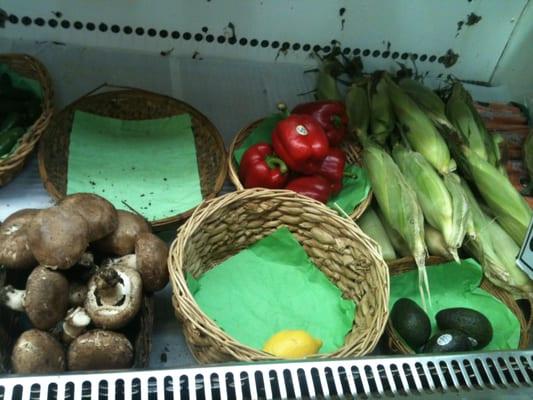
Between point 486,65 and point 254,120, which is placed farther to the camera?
point 486,65

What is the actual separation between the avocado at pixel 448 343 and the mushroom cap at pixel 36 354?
0.56m

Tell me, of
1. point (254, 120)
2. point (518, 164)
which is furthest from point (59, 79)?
point (518, 164)

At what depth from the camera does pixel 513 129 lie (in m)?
1.41

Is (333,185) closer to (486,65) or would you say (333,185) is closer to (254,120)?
(254,120)

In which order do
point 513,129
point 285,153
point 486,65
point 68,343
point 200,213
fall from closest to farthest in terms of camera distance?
1. point 68,343
2. point 200,213
3. point 285,153
4. point 513,129
5. point 486,65

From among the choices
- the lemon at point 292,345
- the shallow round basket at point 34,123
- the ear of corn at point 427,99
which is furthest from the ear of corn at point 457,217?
the shallow round basket at point 34,123

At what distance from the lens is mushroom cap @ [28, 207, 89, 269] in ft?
2.60

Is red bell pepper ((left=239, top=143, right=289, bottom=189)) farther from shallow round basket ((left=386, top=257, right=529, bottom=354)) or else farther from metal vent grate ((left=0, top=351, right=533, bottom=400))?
metal vent grate ((left=0, top=351, right=533, bottom=400))

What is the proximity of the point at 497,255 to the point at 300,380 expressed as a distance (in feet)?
2.31

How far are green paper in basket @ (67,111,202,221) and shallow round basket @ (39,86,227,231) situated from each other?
12 millimetres

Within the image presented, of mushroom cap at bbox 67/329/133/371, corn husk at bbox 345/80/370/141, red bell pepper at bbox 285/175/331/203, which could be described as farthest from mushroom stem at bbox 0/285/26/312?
corn husk at bbox 345/80/370/141

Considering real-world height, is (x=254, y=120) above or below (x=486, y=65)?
below

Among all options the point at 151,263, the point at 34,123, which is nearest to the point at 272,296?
the point at 151,263

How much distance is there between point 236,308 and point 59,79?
71 centimetres
